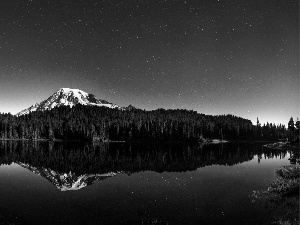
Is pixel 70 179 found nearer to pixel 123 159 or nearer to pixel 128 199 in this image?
pixel 128 199

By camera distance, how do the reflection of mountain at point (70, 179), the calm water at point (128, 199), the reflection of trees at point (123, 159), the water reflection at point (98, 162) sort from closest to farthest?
the calm water at point (128, 199)
the reflection of mountain at point (70, 179)
the water reflection at point (98, 162)
the reflection of trees at point (123, 159)

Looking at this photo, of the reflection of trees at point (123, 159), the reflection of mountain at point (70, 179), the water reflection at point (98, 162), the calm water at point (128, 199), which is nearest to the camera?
the calm water at point (128, 199)

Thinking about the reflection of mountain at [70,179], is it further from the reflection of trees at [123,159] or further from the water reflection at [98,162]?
the reflection of trees at [123,159]

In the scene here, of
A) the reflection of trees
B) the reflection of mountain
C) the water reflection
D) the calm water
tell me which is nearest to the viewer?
the calm water

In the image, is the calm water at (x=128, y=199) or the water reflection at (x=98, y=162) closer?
the calm water at (x=128, y=199)

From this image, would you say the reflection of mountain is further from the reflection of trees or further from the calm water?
the reflection of trees

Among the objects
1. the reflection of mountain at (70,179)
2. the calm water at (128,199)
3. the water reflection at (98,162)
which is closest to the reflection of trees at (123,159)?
the water reflection at (98,162)

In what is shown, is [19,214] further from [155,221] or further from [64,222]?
[155,221]

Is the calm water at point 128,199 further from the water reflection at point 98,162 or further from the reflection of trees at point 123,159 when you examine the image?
the reflection of trees at point 123,159

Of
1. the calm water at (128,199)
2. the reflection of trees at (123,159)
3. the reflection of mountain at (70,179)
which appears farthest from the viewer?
the reflection of trees at (123,159)

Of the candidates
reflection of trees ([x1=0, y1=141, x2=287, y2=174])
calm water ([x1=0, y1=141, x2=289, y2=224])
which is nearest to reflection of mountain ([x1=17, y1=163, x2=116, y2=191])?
calm water ([x1=0, y1=141, x2=289, y2=224])

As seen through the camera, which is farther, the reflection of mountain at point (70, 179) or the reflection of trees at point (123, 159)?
the reflection of trees at point (123, 159)

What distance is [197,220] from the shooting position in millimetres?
18422

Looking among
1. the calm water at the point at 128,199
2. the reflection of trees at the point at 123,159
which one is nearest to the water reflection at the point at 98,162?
the reflection of trees at the point at 123,159
